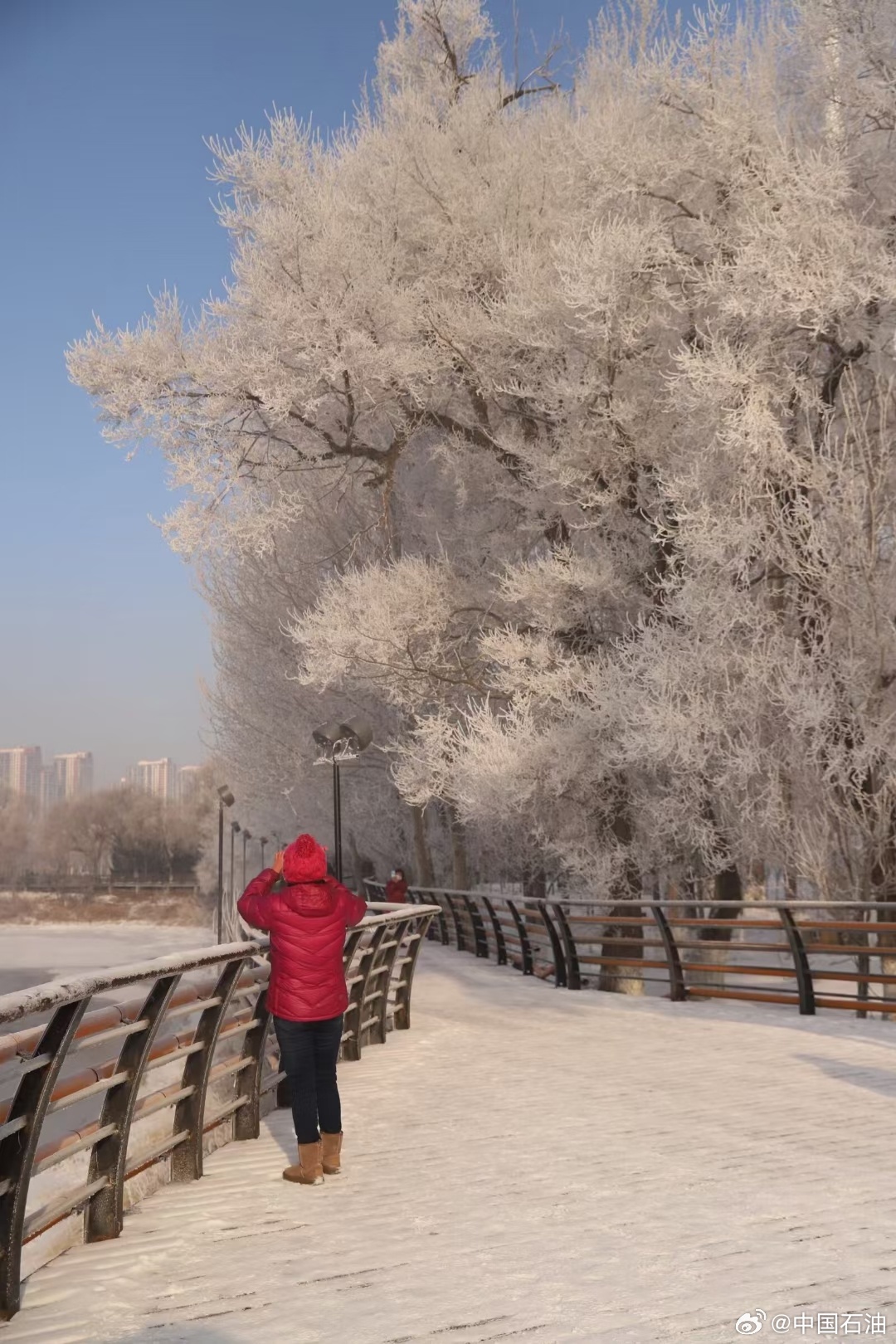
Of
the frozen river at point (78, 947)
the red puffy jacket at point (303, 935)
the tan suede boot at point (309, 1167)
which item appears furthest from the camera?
the frozen river at point (78, 947)

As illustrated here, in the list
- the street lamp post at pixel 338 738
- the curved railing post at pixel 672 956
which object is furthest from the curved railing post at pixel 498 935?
the curved railing post at pixel 672 956

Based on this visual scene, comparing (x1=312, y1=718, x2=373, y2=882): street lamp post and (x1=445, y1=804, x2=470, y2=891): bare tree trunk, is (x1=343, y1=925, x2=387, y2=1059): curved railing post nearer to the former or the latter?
(x1=312, y1=718, x2=373, y2=882): street lamp post

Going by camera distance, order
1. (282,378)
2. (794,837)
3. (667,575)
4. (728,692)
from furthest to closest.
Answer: (282,378) < (667,575) < (794,837) < (728,692)

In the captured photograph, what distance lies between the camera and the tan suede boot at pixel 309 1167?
6.55 metres

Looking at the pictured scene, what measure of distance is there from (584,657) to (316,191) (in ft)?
→ 27.9

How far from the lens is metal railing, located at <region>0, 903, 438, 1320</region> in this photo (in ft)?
14.8

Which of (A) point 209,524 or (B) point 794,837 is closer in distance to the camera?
(B) point 794,837

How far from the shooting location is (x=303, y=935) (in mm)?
6742

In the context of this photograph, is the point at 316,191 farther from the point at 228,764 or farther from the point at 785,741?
the point at 228,764

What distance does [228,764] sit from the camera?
130ft

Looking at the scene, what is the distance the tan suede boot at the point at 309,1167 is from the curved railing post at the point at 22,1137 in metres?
2.06

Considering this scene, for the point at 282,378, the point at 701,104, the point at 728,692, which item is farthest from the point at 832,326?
the point at 282,378

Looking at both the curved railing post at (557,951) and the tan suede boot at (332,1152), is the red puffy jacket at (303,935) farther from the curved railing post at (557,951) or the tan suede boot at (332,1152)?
the curved railing post at (557,951)

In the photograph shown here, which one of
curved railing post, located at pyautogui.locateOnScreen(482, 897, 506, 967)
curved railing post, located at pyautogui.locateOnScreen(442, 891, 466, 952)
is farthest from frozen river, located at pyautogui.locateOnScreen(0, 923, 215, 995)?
curved railing post, located at pyautogui.locateOnScreen(482, 897, 506, 967)
